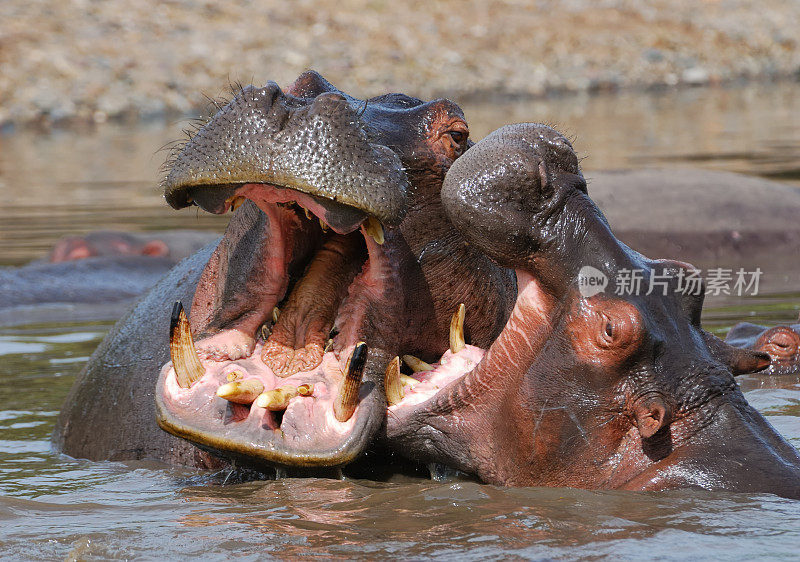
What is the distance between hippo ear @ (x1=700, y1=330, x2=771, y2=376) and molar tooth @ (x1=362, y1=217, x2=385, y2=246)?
0.91 m

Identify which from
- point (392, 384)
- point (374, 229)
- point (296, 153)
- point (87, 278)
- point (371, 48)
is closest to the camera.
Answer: point (296, 153)

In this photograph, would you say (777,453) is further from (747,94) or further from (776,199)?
(747,94)

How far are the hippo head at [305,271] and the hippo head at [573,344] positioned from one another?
288 mm

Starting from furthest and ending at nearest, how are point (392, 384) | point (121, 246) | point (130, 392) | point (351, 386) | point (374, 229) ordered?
point (121, 246) → point (130, 392) → point (392, 384) → point (374, 229) → point (351, 386)

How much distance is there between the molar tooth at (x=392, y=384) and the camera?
3551 millimetres

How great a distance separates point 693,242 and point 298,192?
229 inches

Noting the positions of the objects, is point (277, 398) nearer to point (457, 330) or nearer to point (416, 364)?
point (416, 364)

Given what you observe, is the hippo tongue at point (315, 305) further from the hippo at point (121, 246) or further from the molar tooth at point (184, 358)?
the hippo at point (121, 246)

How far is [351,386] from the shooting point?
3332 mm

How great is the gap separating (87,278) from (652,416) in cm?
577

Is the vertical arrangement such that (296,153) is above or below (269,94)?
below

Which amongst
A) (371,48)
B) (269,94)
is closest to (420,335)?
(269,94)

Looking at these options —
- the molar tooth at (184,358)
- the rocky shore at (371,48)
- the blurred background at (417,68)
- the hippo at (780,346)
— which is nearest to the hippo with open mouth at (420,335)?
the molar tooth at (184,358)

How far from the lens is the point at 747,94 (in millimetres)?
29328
